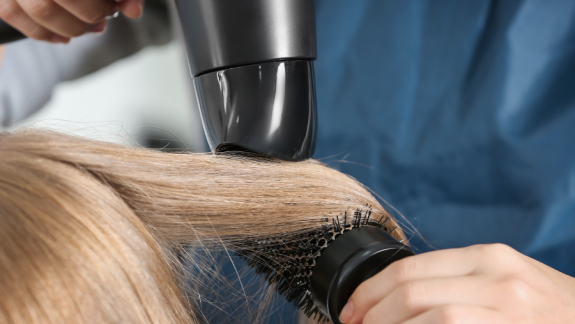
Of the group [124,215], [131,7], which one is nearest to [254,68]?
[124,215]

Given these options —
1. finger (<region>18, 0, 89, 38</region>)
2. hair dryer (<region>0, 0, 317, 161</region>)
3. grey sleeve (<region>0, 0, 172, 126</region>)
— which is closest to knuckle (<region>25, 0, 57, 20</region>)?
finger (<region>18, 0, 89, 38</region>)

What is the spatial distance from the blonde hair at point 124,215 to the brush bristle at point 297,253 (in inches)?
0.4

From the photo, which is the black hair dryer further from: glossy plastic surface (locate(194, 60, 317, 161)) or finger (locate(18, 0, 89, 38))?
finger (locate(18, 0, 89, 38))

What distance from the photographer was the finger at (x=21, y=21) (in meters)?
0.54

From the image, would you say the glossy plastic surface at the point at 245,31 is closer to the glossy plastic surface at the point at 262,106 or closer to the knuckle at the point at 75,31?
the glossy plastic surface at the point at 262,106

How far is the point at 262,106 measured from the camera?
0.38 meters

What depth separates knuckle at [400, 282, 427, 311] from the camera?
0.30 metres

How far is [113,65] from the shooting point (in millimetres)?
950

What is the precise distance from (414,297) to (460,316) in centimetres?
3

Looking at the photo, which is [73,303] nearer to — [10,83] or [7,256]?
[7,256]

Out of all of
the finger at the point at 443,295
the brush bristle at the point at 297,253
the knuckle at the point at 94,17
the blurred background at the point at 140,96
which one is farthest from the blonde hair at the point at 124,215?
the blurred background at the point at 140,96

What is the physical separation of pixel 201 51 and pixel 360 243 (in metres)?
0.23

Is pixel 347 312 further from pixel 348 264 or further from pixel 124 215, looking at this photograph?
pixel 124 215

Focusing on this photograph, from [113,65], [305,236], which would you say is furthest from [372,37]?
[113,65]
